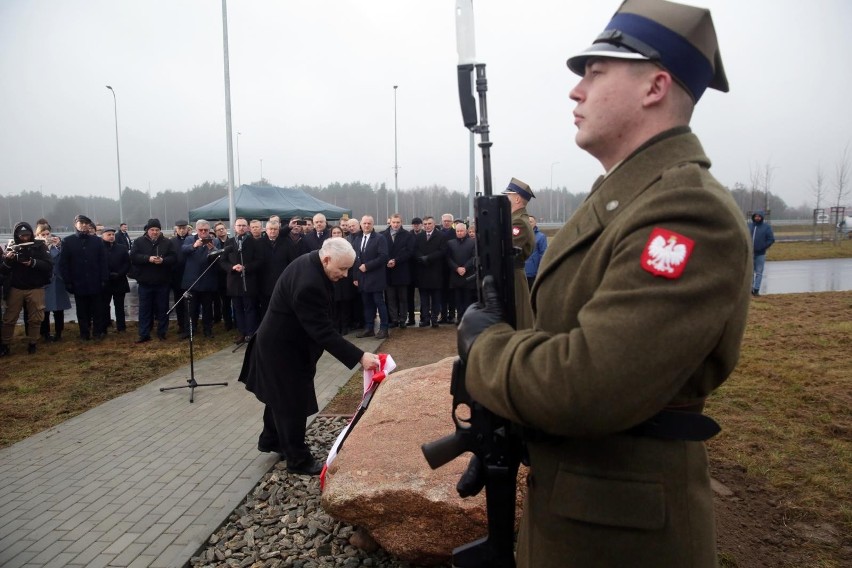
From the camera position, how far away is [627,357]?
116cm

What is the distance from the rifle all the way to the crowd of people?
27.2 ft

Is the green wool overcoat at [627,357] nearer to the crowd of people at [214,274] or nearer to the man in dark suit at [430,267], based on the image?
the crowd of people at [214,274]

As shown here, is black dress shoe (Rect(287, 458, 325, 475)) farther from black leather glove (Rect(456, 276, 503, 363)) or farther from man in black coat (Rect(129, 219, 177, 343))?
man in black coat (Rect(129, 219, 177, 343))

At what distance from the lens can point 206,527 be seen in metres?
4.32

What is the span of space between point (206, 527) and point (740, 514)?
388cm

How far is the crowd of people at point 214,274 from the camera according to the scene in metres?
10.9

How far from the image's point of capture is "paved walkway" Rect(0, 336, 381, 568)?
4.10m

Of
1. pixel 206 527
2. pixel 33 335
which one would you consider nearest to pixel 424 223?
pixel 33 335

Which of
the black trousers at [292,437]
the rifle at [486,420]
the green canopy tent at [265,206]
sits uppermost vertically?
the green canopy tent at [265,206]

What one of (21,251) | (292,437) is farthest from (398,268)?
(292,437)

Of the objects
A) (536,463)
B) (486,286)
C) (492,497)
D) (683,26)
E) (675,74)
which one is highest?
(683,26)

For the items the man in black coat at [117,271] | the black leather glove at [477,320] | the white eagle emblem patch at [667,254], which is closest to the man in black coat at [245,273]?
the man in black coat at [117,271]

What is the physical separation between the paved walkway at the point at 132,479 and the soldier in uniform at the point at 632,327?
3.42 metres

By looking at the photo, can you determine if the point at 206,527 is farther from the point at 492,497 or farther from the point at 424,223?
the point at 424,223
